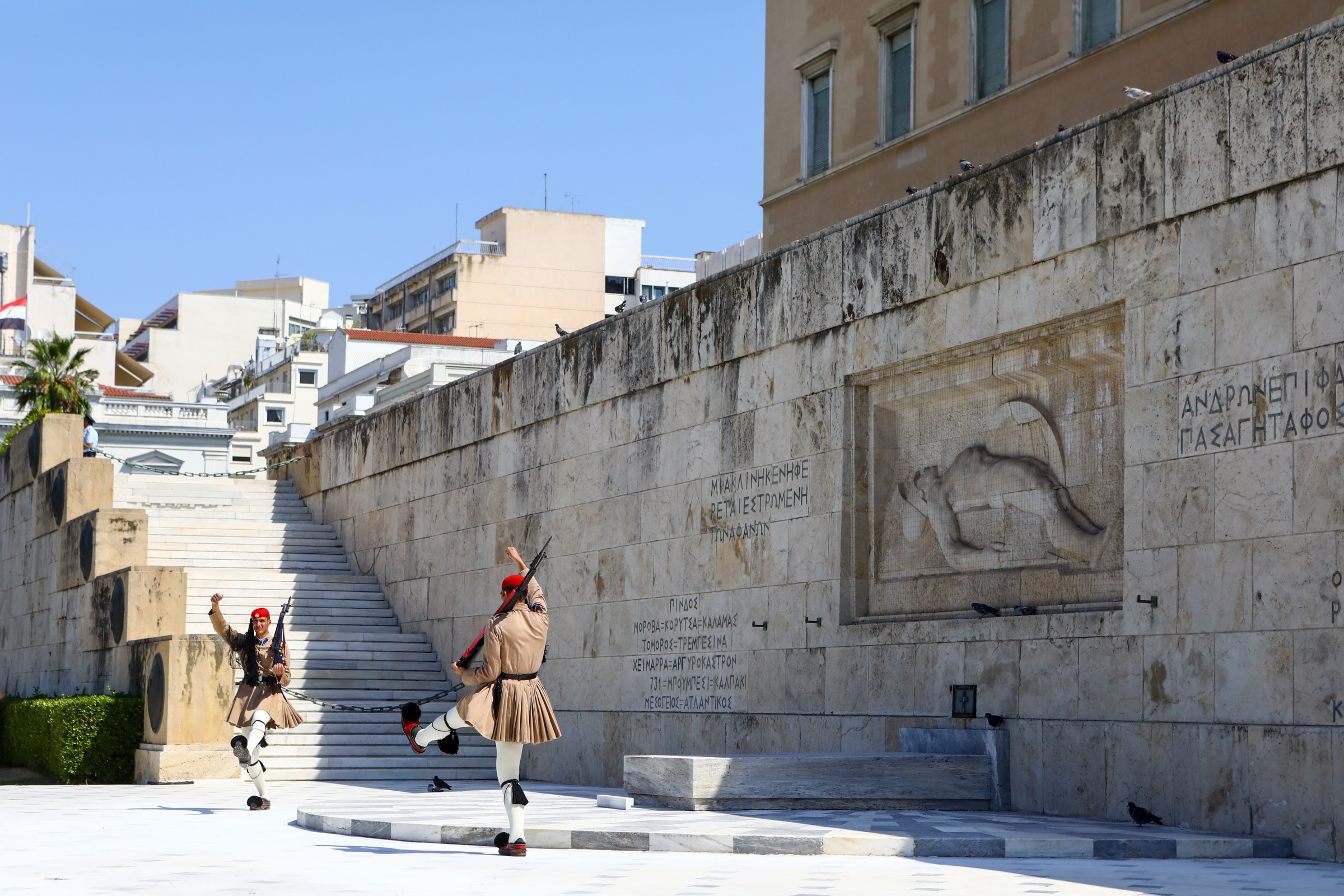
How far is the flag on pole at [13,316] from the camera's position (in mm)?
83081

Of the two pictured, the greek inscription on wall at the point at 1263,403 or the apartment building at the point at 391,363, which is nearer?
the greek inscription on wall at the point at 1263,403

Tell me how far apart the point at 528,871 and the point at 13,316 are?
80948mm

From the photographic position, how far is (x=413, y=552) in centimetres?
2448

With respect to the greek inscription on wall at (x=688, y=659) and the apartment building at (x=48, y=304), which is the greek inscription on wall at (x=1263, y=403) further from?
the apartment building at (x=48, y=304)

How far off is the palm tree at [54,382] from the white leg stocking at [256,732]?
45011 mm

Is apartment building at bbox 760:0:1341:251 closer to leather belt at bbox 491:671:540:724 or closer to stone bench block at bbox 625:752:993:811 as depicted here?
stone bench block at bbox 625:752:993:811

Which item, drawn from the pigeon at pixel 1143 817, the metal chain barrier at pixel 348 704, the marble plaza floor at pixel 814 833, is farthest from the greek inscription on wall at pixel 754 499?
the pigeon at pixel 1143 817

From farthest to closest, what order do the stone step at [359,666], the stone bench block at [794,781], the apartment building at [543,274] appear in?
the apartment building at [543,274], the stone step at [359,666], the stone bench block at [794,781]

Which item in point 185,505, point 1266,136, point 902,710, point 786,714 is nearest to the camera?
point 1266,136

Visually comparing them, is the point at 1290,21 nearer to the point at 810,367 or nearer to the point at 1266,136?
the point at 1266,136

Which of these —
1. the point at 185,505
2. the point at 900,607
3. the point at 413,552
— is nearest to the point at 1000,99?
the point at 900,607

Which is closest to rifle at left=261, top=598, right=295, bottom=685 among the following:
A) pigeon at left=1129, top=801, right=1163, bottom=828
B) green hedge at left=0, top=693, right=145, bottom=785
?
green hedge at left=0, top=693, right=145, bottom=785

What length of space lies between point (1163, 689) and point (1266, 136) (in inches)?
155

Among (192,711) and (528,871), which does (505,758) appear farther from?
(192,711)
